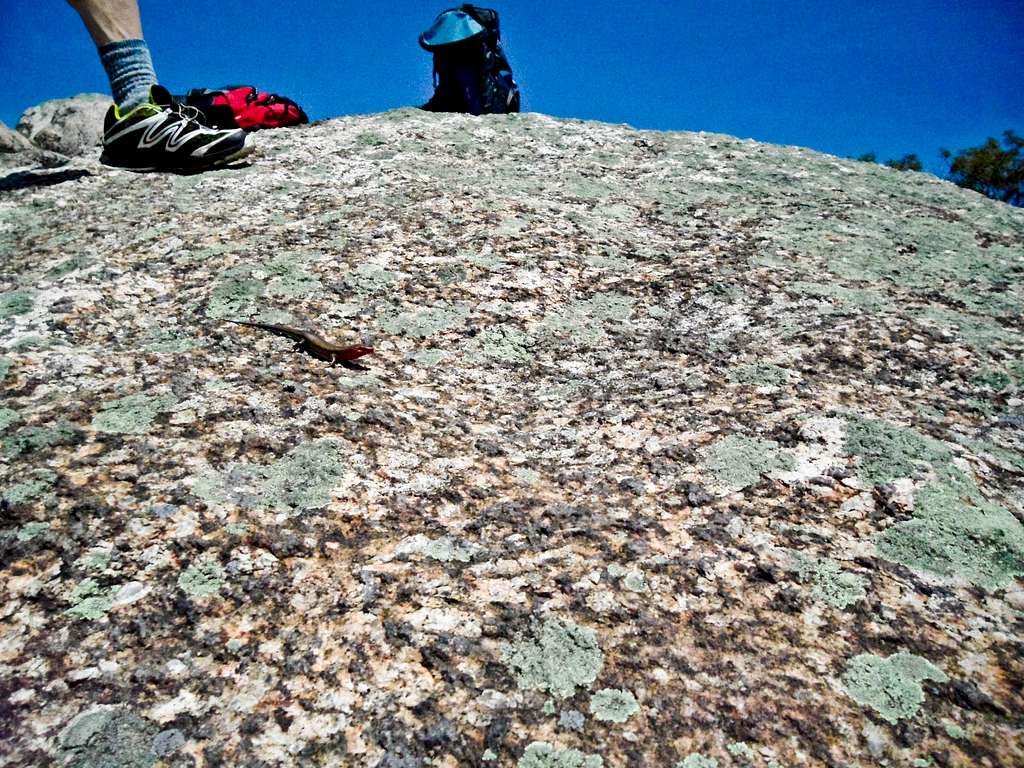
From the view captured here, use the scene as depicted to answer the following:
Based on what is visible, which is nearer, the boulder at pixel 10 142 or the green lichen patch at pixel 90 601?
the green lichen patch at pixel 90 601

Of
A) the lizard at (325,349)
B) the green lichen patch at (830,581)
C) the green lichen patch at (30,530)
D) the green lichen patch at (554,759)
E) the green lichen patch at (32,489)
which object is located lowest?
the green lichen patch at (554,759)

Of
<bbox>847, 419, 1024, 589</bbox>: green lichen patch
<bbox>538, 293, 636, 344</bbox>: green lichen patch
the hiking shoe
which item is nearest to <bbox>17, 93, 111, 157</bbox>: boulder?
the hiking shoe

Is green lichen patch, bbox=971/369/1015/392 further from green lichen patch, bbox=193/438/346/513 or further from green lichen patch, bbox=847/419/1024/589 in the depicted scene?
green lichen patch, bbox=193/438/346/513

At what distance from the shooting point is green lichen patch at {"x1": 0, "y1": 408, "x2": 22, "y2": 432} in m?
2.73

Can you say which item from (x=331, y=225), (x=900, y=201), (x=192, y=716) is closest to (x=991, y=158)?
(x=900, y=201)

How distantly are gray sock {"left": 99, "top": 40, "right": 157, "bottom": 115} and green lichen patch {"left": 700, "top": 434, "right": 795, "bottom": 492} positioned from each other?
19.1 ft

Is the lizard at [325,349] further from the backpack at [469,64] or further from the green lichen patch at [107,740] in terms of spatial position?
the backpack at [469,64]

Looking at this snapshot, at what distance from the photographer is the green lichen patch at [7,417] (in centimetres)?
273

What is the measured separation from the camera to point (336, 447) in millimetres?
2895

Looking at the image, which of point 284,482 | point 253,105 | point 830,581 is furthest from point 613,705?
point 253,105

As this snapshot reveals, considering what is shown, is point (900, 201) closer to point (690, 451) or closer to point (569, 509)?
point (690, 451)

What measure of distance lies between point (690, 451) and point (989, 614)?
1235 mm

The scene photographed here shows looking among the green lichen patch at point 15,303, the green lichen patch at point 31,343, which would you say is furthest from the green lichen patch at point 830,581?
the green lichen patch at point 15,303

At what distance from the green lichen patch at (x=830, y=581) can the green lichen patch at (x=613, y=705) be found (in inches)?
31.5
